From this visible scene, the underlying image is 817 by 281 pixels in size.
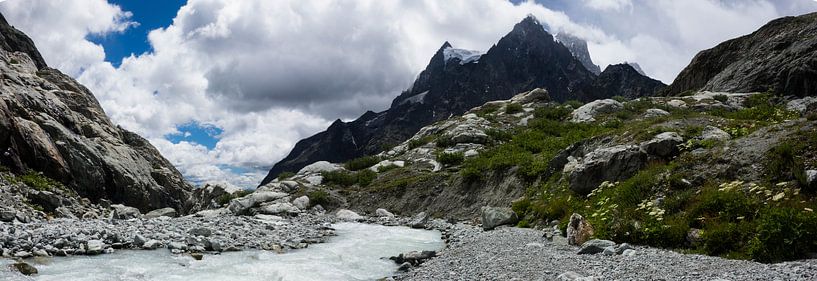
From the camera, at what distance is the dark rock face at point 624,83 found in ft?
506

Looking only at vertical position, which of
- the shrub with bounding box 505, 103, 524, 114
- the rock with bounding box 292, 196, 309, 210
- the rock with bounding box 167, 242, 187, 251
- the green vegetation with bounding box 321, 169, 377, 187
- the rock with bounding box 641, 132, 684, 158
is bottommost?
the rock with bounding box 167, 242, 187, 251

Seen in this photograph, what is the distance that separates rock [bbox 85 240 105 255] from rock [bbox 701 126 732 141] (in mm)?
24368

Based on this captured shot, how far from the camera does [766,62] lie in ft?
172

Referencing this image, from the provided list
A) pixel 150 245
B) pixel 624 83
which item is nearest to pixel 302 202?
pixel 150 245

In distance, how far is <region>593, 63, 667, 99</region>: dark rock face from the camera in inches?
6073

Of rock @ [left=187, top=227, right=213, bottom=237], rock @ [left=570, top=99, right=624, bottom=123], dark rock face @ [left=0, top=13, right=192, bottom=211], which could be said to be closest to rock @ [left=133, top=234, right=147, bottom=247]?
rock @ [left=187, top=227, right=213, bottom=237]

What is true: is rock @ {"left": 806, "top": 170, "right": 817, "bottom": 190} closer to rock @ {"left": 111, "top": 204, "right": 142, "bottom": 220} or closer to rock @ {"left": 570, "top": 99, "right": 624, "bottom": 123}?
rock @ {"left": 111, "top": 204, "right": 142, "bottom": 220}

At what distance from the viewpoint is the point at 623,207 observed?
16859 mm

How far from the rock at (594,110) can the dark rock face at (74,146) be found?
52724 mm

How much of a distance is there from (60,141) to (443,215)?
42.2 meters

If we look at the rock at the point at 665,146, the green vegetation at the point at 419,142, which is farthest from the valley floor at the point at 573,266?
the green vegetation at the point at 419,142

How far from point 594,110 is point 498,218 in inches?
1299

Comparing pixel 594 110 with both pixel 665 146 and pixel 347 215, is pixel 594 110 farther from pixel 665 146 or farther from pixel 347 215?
pixel 665 146

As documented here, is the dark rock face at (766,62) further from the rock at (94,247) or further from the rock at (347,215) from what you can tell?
the rock at (94,247)
